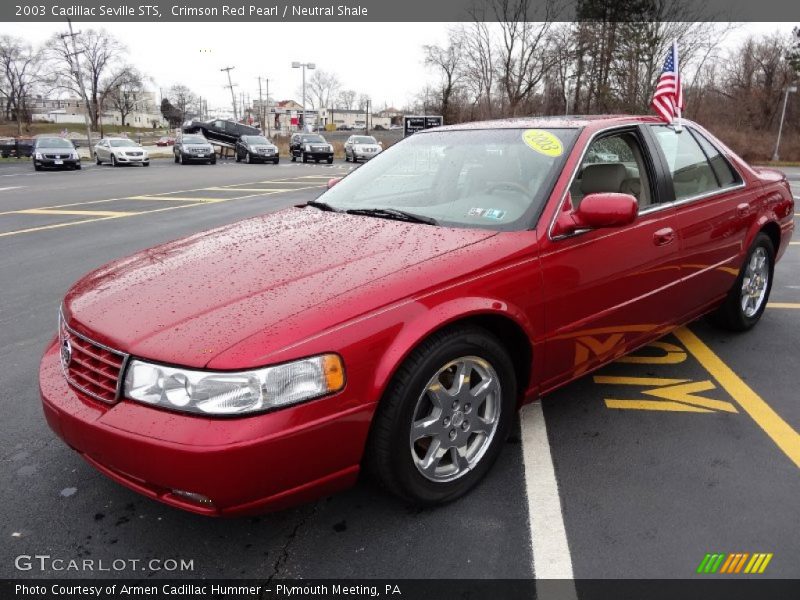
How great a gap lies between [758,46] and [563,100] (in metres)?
18.4

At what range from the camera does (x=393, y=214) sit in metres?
2.99

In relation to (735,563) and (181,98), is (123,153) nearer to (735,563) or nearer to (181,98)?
(735,563)

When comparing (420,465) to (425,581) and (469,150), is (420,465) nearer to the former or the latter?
(425,581)

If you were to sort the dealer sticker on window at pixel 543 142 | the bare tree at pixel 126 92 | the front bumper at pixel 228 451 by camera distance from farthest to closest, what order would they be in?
1. the bare tree at pixel 126 92
2. the dealer sticker on window at pixel 543 142
3. the front bumper at pixel 228 451

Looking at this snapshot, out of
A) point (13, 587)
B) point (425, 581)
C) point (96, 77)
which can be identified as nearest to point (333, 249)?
point (425, 581)

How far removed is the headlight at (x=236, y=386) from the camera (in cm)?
186

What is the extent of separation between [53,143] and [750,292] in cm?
2907

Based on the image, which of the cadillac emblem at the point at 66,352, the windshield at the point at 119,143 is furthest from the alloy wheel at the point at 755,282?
the windshield at the point at 119,143

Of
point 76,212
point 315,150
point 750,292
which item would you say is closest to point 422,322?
point 750,292

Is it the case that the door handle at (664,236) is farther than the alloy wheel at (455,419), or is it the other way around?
the door handle at (664,236)

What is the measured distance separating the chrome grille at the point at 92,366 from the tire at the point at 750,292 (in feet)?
12.5

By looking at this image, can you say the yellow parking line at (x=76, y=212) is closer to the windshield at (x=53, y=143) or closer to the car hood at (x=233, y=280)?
the car hood at (x=233, y=280)

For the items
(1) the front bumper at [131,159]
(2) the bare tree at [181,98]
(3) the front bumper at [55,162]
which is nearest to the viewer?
(3) the front bumper at [55,162]

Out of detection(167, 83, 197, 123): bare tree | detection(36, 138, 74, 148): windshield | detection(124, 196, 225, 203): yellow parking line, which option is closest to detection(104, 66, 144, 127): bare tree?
detection(167, 83, 197, 123): bare tree
